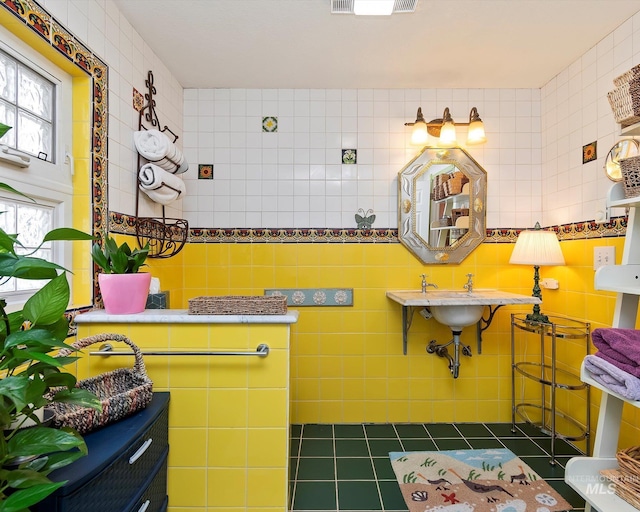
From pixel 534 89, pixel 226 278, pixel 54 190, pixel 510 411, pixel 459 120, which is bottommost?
pixel 510 411

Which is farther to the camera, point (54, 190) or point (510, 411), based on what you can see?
point (510, 411)

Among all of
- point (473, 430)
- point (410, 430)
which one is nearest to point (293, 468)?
point (410, 430)

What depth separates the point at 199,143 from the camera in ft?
8.06

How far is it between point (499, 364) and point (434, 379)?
1.48 feet

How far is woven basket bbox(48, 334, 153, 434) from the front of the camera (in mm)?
1055

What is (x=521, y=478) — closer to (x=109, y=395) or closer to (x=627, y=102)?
(x=627, y=102)

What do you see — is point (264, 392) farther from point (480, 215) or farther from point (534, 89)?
point (534, 89)

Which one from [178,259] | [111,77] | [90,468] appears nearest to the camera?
[90,468]

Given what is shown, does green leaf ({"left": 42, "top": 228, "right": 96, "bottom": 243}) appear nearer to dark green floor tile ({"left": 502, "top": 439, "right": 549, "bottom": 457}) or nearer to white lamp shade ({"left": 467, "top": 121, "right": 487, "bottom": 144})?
white lamp shade ({"left": 467, "top": 121, "right": 487, "bottom": 144})

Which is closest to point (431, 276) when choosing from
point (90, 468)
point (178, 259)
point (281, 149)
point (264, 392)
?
point (281, 149)

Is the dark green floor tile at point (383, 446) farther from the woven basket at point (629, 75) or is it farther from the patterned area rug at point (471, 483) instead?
the woven basket at point (629, 75)

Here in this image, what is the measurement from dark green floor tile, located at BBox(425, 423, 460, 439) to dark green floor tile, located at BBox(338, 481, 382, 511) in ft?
2.18

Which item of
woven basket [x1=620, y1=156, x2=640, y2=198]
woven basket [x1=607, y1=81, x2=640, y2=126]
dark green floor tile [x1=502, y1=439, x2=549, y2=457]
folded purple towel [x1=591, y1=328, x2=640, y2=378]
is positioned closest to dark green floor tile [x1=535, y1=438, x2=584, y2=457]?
dark green floor tile [x1=502, y1=439, x2=549, y2=457]

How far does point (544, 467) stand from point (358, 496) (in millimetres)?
998
